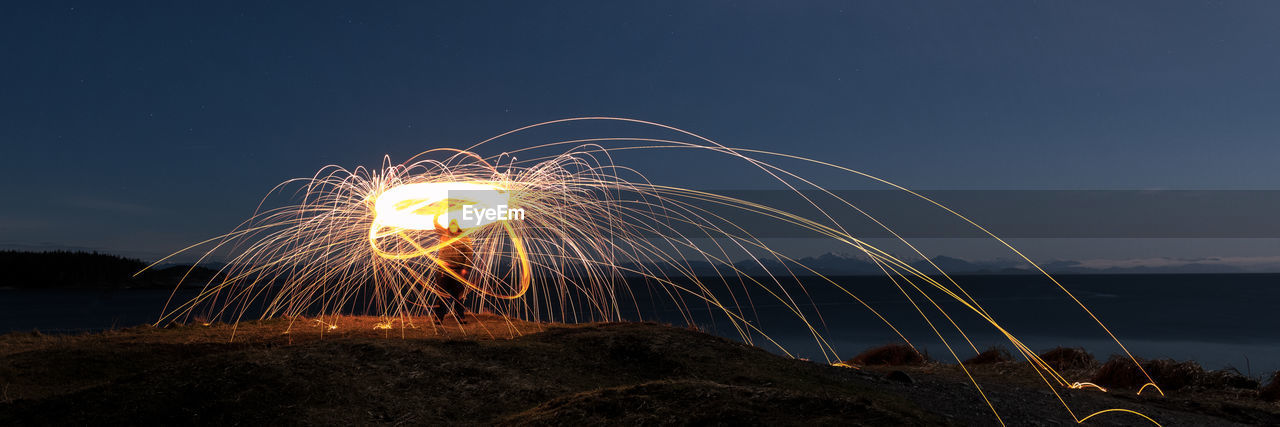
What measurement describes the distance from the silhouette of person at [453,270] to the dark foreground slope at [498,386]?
1521mm

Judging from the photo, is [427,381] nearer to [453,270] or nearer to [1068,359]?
[453,270]

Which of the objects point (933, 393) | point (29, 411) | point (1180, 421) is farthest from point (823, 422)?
point (29, 411)

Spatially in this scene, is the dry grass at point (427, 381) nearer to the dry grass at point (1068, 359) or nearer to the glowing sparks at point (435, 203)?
the glowing sparks at point (435, 203)

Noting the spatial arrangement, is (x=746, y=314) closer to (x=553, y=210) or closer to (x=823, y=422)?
(x=553, y=210)

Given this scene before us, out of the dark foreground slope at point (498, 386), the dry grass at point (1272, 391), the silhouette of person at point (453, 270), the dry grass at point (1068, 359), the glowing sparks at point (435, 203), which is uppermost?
the glowing sparks at point (435, 203)

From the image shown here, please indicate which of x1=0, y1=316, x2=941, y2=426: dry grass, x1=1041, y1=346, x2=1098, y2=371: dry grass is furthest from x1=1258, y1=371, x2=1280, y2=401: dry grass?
x1=0, y1=316, x2=941, y2=426: dry grass

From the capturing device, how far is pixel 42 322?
34625mm

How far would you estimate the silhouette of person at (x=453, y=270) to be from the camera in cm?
1091

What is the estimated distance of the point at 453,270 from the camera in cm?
1095

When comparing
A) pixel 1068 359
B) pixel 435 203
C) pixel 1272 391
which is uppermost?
pixel 435 203

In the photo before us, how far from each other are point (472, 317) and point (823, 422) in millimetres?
8323

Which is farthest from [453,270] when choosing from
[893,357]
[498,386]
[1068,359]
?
[1068,359]

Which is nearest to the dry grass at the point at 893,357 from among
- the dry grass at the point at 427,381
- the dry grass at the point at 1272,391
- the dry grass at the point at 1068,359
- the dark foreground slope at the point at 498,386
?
the dry grass at the point at 1068,359

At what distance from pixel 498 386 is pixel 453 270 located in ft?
15.0
